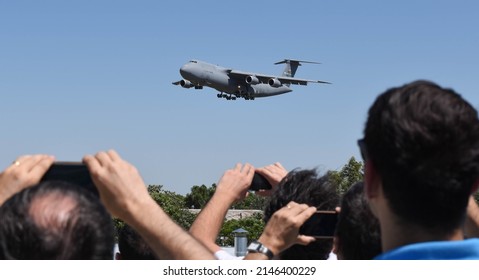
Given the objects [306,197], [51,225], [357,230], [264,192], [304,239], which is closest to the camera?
[51,225]

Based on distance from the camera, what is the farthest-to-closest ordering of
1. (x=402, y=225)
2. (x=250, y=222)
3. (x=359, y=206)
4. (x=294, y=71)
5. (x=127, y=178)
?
(x=294, y=71) → (x=250, y=222) → (x=359, y=206) → (x=127, y=178) → (x=402, y=225)

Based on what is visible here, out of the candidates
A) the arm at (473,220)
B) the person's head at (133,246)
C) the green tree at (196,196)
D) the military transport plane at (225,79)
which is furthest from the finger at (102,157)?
the green tree at (196,196)

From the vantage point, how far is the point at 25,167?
2.15 metres

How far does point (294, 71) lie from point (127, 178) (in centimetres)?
8154

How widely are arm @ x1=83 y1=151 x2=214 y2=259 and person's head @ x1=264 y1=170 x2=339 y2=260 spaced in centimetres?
89

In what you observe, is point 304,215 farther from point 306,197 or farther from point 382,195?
point 382,195

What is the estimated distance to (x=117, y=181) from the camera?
213 centimetres

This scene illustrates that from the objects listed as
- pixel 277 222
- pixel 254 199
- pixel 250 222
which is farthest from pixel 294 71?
pixel 277 222

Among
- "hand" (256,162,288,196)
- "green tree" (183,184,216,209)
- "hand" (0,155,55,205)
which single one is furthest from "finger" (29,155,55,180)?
"green tree" (183,184,216,209)

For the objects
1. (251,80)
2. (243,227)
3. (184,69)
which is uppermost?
(184,69)

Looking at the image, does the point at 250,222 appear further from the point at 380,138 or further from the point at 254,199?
the point at 380,138

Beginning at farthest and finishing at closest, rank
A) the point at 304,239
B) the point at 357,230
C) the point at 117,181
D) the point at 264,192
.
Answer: the point at 264,192, the point at 304,239, the point at 357,230, the point at 117,181

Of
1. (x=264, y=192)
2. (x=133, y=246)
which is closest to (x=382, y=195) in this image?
(x=264, y=192)

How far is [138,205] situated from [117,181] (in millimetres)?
85
